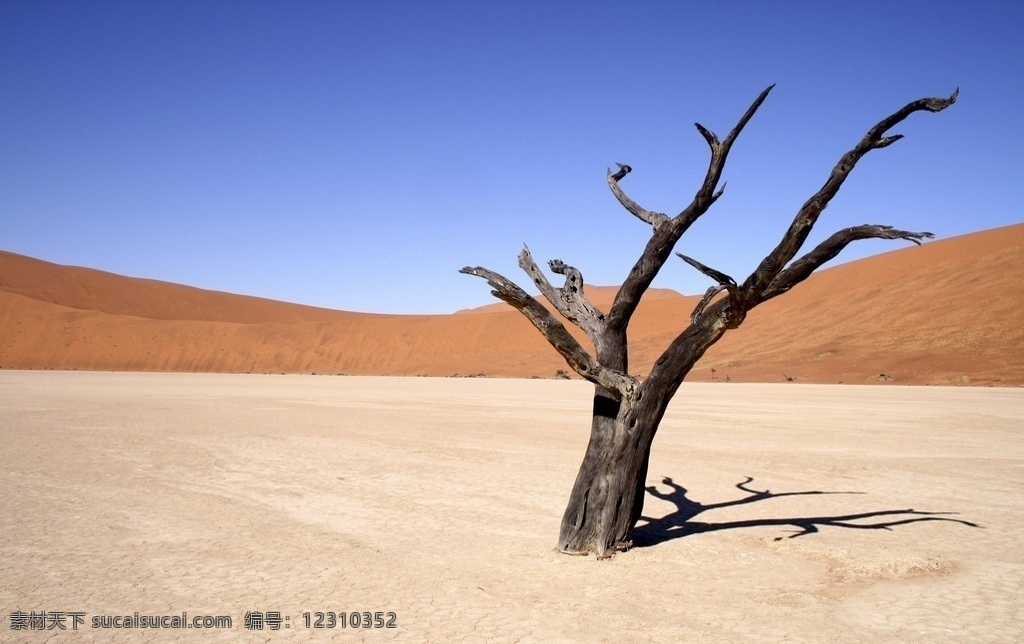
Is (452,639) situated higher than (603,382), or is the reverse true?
(603,382)

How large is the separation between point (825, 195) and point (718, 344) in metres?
49.8

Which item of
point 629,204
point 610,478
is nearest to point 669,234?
point 629,204

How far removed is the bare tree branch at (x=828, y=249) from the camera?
18.2 ft

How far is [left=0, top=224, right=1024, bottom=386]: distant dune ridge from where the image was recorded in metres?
38.4

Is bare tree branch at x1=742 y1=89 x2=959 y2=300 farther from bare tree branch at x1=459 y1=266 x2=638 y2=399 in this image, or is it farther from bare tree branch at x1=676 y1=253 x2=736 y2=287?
bare tree branch at x1=459 y1=266 x2=638 y2=399

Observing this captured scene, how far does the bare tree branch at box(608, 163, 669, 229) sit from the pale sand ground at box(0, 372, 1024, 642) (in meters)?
2.94

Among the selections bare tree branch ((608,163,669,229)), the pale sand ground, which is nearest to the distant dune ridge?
the pale sand ground

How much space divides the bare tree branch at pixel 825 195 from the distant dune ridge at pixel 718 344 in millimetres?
30906

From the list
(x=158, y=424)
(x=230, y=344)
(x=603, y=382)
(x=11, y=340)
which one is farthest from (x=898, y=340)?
(x=11, y=340)

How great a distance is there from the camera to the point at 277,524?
7746 millimetres

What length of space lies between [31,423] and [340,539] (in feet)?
43.3

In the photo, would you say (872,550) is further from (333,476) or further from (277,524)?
(333,476)

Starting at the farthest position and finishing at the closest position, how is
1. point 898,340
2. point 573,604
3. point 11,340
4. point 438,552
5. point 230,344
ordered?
1. point 230,344
2. point 11,340
3. point 898,340
4. point 438,552
5. point 573,604

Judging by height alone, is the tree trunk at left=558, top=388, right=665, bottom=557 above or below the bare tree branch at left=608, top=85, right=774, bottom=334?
below
